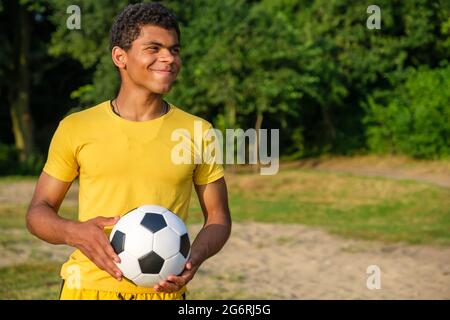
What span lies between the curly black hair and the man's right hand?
29.0 inches

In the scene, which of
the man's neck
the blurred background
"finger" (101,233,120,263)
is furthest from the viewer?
the blurred background

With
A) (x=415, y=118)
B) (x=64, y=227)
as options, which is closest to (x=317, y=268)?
(x=64, y=227)

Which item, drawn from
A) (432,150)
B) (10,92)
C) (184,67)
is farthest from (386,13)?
(10,92)

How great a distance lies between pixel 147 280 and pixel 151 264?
8 centimetres

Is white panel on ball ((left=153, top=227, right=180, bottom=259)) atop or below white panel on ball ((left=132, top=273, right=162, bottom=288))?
atop

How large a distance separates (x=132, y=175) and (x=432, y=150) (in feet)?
72.5

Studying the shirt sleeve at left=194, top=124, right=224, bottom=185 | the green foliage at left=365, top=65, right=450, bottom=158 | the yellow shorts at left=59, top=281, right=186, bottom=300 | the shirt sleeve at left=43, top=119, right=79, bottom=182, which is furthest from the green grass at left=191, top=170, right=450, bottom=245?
the shirt sleeve at left=43, top=119, right=79, bottom=182

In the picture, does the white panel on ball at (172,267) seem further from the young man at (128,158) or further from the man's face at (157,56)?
the man's face at (157,56)

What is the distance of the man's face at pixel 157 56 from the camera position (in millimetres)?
2941

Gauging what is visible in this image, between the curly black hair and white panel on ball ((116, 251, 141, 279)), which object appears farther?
the curly black hair

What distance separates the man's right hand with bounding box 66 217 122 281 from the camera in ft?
9.03

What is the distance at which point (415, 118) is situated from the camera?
81.7 feet

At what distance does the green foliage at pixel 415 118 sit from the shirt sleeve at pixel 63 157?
72.4ft

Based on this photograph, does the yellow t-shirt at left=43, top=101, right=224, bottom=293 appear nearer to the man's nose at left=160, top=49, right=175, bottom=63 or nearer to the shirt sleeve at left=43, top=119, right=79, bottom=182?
the shirt sleeve at left=43, top=119, right=79, bottom=182
